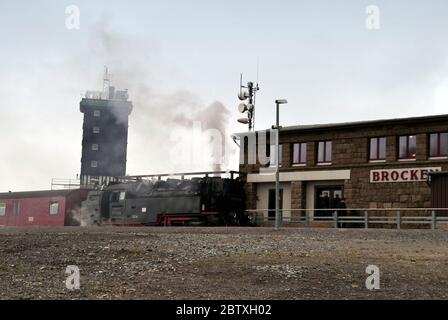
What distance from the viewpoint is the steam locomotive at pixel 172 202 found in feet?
107

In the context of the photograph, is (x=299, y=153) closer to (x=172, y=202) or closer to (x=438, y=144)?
(x=438, y=144)

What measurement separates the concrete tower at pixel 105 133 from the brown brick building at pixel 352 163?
46.6m

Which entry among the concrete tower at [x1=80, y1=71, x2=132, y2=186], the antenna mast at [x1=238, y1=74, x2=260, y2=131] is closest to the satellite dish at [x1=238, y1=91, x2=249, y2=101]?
the antenna mast at [x1=238, y1=74, x2=260, y2=131]

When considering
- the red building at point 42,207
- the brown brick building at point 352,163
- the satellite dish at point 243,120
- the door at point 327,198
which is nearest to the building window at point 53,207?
the red building at point 42,207

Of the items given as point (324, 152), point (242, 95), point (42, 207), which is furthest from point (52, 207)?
point (324, 152)

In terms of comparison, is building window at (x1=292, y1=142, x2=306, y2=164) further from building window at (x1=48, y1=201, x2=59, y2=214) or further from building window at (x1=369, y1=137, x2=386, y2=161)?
building window at (x1=48, y1=201, x2=59, y2=214)

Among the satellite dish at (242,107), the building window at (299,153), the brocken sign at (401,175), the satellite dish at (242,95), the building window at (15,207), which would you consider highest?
the satellite dish at (242,95)

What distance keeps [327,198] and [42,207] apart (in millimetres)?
22012

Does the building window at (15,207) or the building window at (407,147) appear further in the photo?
the building window at (15,207)

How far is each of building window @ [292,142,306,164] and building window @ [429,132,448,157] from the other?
28.0 ft

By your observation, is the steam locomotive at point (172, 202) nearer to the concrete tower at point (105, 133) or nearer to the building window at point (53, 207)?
→ the building window at point (53, 207)

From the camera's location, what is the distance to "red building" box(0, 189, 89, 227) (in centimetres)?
4206

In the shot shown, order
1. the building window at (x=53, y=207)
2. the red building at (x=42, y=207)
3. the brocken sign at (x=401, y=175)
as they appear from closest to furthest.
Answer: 1. the brocken sign at (x=401, y=175)
2. the red building at (x=42, y=207)
3. the building window at (x=53, y=207)
